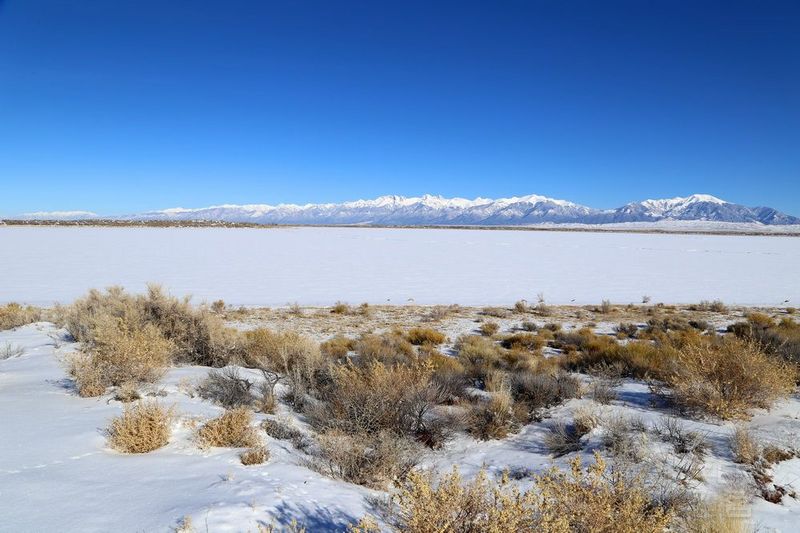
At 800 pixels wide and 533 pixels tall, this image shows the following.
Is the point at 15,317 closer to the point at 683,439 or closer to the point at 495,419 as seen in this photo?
the point at 495,419

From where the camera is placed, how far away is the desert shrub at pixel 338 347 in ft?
29.5

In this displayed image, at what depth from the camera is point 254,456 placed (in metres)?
4.17

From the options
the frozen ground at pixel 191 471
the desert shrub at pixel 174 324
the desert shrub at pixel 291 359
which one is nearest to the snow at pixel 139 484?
the frozen ground at pixel 191 471

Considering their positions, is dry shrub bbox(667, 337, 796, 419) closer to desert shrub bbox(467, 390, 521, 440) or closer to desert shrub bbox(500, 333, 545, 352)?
desert shrub bbox(467, 390, 521, 440)

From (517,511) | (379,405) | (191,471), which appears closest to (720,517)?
(517,511)

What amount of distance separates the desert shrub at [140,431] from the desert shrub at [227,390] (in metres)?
1.26

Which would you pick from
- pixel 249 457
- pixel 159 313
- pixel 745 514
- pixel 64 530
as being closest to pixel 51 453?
pixel 64 530

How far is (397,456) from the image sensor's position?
439 centimetres

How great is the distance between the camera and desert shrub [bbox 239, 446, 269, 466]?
413 centimetres

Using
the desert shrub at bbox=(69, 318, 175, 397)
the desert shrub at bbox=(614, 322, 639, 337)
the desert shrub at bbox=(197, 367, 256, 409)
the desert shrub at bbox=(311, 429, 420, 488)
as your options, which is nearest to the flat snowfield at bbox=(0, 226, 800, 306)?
the desert shrub at bbox=(614, 322, 639, 337)

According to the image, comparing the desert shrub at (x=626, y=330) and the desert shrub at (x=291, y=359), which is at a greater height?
the desert shrub at (x=291, y=359)

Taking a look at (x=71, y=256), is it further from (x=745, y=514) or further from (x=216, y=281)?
(x=745, y=514)

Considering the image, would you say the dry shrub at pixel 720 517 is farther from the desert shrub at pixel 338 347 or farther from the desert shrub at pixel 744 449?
the desert shrub at pixel 338 347

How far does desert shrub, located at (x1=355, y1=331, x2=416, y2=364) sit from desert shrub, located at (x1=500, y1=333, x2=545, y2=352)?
2509 millimetres
